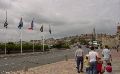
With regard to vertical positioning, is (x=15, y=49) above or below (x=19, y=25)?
below

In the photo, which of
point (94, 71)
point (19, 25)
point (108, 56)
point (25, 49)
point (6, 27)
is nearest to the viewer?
point (94, 71)

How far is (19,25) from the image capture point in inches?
2667

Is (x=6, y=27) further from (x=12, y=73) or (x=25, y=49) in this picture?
(x=12, y=73)

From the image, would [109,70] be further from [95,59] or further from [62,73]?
[62,73]

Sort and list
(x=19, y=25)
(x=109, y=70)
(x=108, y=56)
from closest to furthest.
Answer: (x=109, y=70) < (x=108, y=56) < (x=19, y=25)

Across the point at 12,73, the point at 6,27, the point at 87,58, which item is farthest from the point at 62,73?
the point at 6,27

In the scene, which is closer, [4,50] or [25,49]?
[4,50]

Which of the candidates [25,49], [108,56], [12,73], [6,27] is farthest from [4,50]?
[108,56]

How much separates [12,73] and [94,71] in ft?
27.2

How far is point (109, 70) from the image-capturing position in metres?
11.7

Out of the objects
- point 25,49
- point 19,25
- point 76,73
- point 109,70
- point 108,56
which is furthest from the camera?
point 25,49

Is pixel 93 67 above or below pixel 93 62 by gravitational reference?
below

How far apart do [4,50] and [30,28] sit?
26.0ft

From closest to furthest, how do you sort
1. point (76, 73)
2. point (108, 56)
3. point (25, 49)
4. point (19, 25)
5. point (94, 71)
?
1. point (94, 71)
2. point (108, 56)
3. point (76, 73)
4. point (19, 25)
5. point (25, 49)
